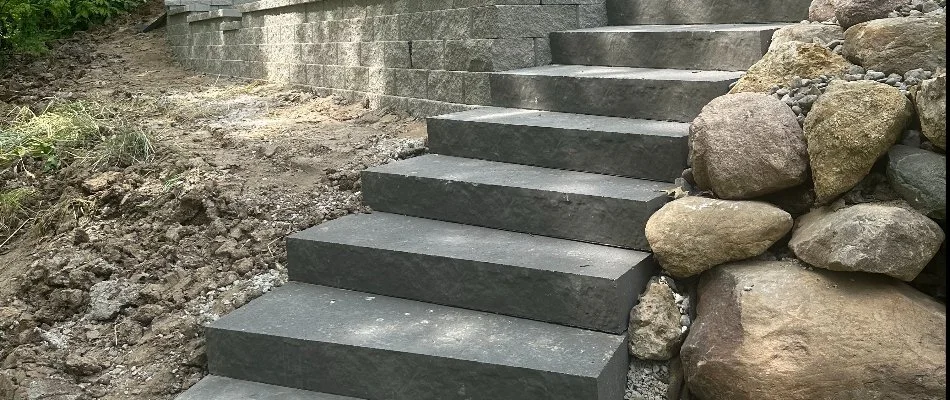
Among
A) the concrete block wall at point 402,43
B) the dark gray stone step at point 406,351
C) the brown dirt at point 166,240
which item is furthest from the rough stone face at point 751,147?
the concrete block wall at point 402,43

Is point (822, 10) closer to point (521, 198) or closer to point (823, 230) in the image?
point (823, 230)

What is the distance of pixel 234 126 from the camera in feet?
18.9

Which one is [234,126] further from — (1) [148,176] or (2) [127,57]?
(2) [127,57]

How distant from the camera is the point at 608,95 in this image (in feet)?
12.2

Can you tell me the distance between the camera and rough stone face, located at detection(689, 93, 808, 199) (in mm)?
2619

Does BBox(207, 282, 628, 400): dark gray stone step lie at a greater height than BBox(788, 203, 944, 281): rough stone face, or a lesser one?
lesser

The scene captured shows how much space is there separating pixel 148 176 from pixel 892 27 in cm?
383

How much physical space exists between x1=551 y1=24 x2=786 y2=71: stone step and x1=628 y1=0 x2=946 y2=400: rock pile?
0.62m

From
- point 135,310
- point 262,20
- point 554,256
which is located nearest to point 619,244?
point 554,256

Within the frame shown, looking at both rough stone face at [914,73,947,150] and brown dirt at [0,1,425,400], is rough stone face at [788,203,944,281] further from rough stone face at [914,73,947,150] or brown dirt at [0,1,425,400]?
brown dirt at [0,1,425,400]

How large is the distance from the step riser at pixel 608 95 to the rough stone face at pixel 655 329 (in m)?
1.03

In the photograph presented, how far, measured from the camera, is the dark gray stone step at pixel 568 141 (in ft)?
10.5

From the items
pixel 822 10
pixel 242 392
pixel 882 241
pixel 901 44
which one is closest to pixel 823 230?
pixel 882 241

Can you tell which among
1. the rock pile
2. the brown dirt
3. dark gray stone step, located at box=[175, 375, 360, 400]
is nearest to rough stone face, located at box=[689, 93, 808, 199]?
the rock pile
